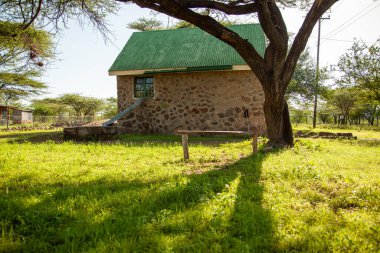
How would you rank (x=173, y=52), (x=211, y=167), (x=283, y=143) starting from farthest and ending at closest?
(x=173, y=52) → (x=283, y=143) → (x=211, y=167)

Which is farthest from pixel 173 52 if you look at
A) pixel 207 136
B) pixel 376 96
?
pixel 376 96

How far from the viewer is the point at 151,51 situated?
1560 cm

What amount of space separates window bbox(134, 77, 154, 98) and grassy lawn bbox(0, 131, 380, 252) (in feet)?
30.0

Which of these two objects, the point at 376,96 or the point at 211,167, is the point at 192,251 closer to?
the point at 211,167

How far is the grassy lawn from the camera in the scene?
8.71ft

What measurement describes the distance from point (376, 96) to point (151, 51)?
1586 cm

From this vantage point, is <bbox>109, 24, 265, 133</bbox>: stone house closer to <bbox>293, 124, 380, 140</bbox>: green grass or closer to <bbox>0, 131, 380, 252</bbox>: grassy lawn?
<bbox>293, 124, 380, 140</bbox>: green grass

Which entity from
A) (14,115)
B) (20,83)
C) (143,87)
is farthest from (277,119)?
(14,115)

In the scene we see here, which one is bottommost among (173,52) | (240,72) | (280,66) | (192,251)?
(192,251)

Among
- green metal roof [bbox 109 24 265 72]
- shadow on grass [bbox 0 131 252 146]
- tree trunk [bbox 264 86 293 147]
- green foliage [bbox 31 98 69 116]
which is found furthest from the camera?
green foliage [bbox 31 98 69 116]

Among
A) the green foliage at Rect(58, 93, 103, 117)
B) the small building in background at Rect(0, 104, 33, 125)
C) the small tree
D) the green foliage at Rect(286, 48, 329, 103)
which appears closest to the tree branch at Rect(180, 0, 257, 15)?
the green foliage at Rect(286, 48, 329, 103)

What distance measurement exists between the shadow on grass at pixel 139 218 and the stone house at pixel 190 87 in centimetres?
941

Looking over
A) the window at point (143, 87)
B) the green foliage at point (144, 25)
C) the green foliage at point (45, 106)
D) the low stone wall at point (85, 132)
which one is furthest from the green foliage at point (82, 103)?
the low stone wall at point (85, 132)

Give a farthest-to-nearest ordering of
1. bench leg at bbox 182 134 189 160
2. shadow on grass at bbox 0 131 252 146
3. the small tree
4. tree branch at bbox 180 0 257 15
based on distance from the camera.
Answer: the small tree
shadow on grass at bbox 0 131 252 146
tree branch at bbox 180 0 257 15
bench leg at bbox 182 134 189 160
